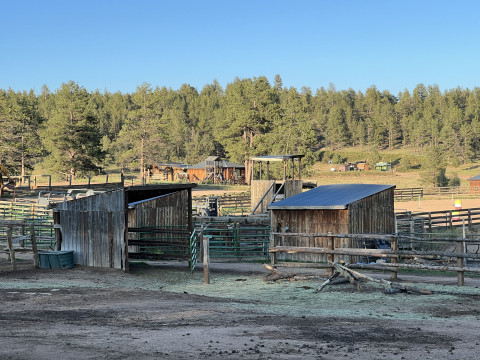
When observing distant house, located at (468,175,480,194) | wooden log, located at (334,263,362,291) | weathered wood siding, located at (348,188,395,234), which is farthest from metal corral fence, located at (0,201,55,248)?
distant house, located at (468,175,480,194)

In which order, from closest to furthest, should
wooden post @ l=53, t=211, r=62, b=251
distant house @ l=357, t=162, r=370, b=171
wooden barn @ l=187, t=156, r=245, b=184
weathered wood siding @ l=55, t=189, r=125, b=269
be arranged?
weathered wood siding @ l=55, t=189, r=125, b=269 → wooden post @ l=53, t=211, r=62, b=251 → wooden barn @ l=187, t=156, r=245, b=184 → distant house @ l=357, t=162, r=370, b=171

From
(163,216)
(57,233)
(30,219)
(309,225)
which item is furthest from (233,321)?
(30,219)

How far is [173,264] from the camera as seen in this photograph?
872 inches

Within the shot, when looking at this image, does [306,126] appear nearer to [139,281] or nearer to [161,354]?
[139,281]

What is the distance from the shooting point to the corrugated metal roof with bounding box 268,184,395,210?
77.6ft

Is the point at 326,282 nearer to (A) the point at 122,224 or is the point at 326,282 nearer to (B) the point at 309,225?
(A) the point at 122,224

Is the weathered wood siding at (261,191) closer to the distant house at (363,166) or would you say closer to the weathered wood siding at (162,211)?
the weathered wood siding at (162,211)

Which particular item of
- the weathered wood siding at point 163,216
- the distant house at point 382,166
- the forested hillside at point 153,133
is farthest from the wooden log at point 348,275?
the distant house at point 382,166

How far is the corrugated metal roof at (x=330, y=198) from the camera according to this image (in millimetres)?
23641

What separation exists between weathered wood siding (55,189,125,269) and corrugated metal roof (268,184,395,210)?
23.5 ft

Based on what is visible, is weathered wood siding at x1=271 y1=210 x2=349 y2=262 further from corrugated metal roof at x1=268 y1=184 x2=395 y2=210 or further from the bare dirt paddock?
the bare dirt paddock

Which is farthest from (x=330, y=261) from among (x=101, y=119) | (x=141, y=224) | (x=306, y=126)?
(x=101, y=119)

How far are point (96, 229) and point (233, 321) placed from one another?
1142 cm

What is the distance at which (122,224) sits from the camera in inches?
797
